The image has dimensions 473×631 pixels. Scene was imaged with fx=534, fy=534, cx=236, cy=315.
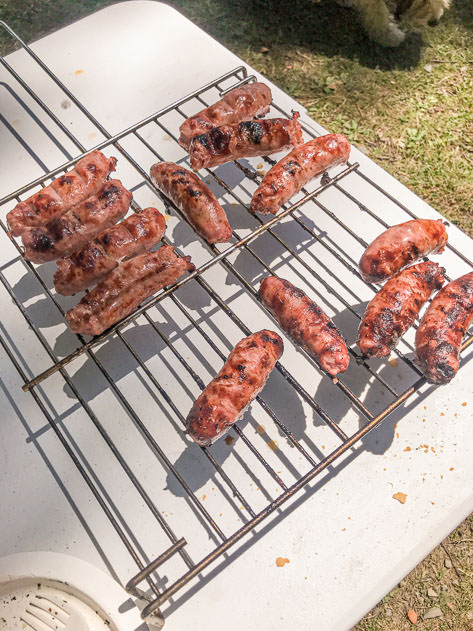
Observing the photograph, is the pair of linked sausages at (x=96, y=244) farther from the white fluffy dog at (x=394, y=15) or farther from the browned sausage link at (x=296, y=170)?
the white fluffy dog at (x=394, y=15)

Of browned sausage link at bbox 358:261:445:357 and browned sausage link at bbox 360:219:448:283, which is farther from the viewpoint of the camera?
browned sausage link at bbox 360:219:448:283

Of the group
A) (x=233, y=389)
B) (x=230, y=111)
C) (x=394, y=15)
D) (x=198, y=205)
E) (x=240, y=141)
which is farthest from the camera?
(x=394, y=15)

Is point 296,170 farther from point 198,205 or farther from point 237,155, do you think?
point 198,205

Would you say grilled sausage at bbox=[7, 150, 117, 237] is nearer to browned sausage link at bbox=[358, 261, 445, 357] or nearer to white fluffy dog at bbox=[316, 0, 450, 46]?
browned sausage link at bbox=[358, 261, 445, 357]

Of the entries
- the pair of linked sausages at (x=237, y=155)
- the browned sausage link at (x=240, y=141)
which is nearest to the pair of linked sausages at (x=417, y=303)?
the pair of linked sausages at (x=237, y=155)

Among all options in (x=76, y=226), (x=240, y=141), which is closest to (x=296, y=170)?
(x=240, y=141)

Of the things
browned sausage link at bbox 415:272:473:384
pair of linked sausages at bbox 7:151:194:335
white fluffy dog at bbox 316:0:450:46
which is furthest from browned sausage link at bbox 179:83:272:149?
white fluffy dog at bbox 316:0:450:46
